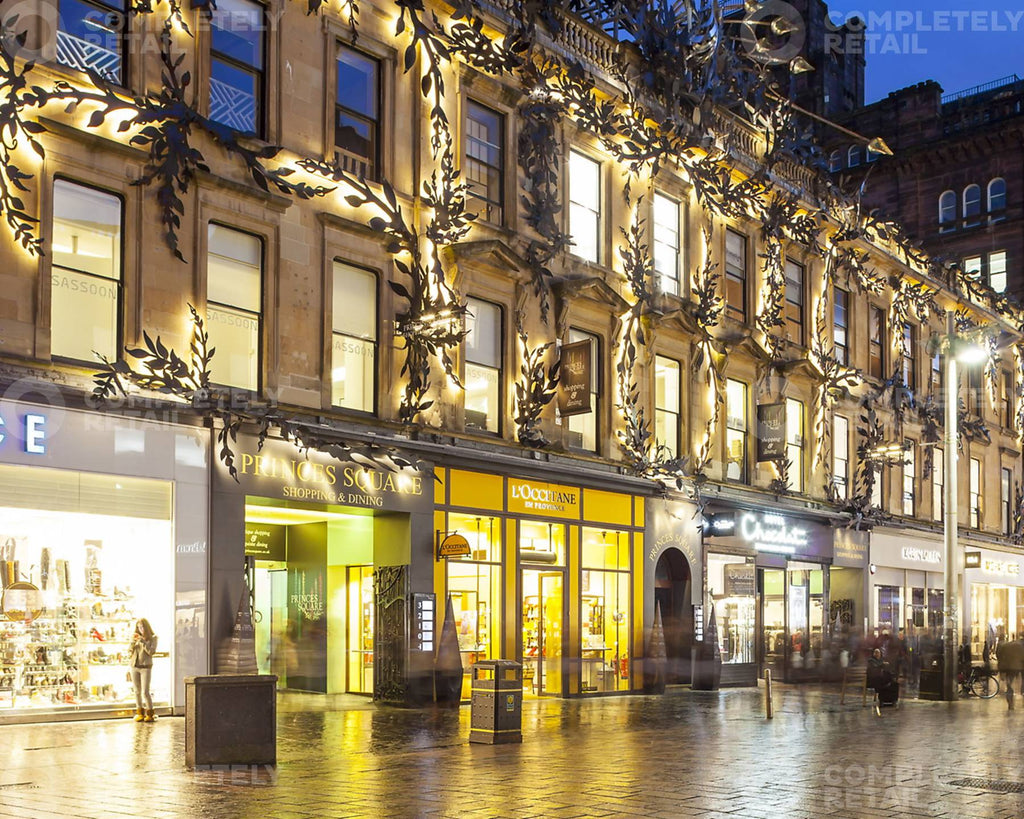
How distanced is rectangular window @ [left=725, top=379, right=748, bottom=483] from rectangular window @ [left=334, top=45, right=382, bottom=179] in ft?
42.0

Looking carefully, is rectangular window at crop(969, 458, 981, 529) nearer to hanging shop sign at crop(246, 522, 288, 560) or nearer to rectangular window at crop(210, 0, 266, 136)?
hanging shop sign at crop(246, 522, 288, 560)

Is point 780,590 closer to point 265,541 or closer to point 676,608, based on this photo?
point 676,608

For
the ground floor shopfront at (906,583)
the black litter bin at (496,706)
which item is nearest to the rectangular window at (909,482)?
the ground floor shopfront at (906,583)

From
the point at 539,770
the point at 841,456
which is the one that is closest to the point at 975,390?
Result: the point at 841,456

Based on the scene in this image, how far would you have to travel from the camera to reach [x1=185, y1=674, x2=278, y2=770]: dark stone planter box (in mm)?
14516

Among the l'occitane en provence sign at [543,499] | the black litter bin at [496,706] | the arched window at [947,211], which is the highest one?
the arched window at [947,211]

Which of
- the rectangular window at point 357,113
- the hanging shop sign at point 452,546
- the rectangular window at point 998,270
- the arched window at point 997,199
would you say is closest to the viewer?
the rectangular window at point 357,113

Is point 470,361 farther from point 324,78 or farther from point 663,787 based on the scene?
point 663,787

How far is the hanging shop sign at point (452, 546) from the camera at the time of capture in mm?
24328

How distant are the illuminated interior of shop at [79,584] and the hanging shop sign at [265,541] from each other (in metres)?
5.35

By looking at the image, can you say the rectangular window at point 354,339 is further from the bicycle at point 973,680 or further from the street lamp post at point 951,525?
the bicycle at point 973,680

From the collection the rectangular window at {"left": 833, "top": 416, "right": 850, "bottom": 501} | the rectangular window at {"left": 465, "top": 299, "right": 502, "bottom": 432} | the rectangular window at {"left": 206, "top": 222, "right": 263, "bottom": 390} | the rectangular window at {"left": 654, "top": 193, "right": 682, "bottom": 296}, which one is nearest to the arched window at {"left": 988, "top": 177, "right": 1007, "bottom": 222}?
the rectangular window at {"left": 833, "top": 416, "right": 850, "bottom": 501}

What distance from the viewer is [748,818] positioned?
39.6 feet

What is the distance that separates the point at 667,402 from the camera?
3175 centimetres
